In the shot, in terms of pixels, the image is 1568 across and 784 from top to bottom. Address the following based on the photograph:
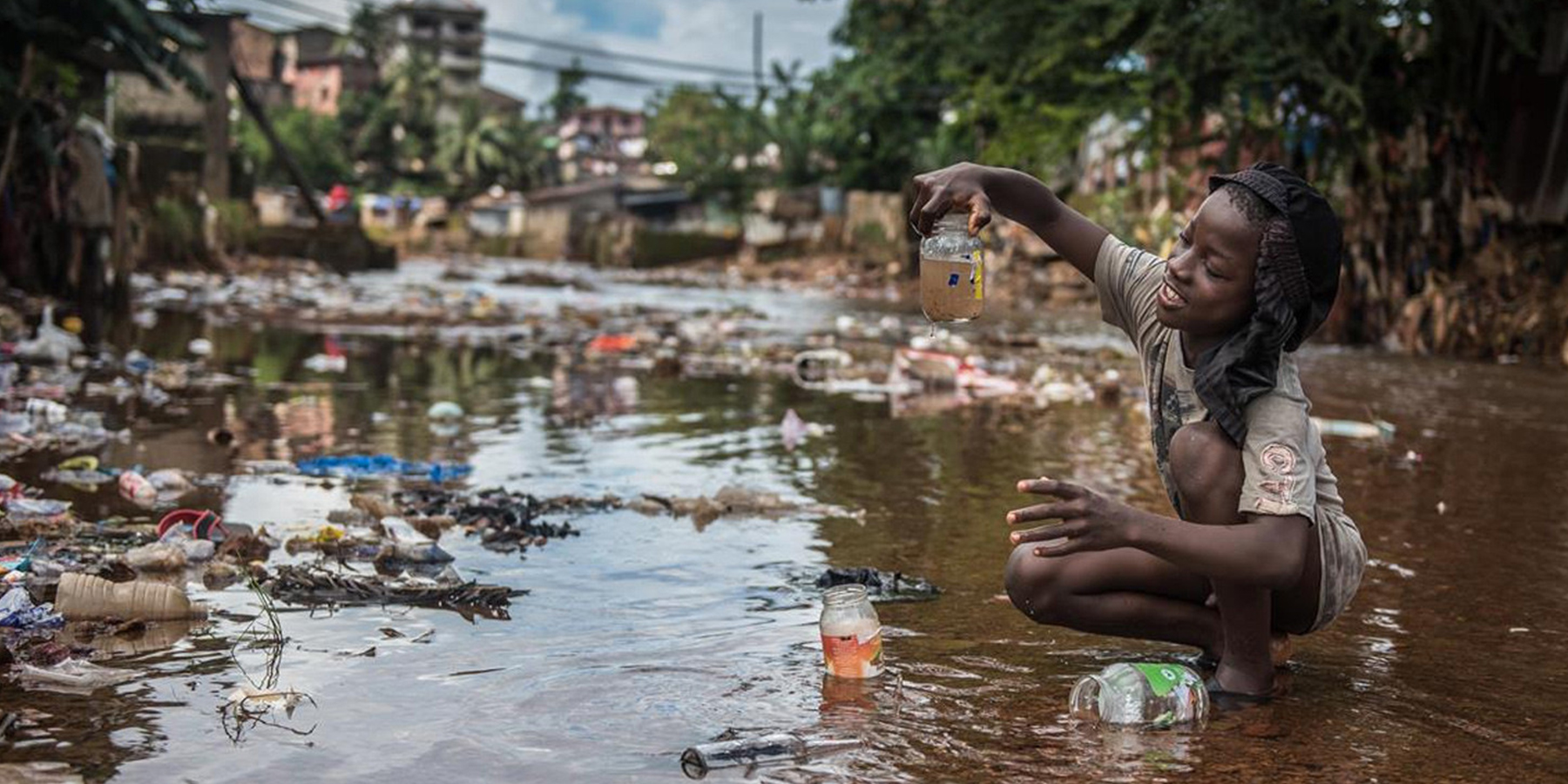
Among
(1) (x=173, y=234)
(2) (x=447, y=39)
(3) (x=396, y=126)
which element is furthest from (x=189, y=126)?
(2) (x=447, y=39)

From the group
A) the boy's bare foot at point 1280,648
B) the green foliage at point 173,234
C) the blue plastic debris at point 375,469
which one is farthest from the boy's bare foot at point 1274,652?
the green foliage at point 173,234

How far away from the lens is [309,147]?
5859 centimetres

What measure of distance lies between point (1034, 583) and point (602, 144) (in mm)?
85720

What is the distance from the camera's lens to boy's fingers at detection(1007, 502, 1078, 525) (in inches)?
91.5

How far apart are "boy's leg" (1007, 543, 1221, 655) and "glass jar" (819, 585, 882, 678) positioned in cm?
33

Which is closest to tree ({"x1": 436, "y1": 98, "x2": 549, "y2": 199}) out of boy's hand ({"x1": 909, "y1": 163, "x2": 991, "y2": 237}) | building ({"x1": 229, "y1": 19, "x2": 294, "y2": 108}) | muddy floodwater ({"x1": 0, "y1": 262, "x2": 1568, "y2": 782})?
building ({"x1": 229, "y1": 19, "x2": 294, "y2": 108})

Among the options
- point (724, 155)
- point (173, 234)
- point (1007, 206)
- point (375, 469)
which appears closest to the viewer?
point (1007, 206)

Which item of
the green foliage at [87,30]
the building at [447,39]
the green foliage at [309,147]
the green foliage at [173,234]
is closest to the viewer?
the green foliage at [87,30]

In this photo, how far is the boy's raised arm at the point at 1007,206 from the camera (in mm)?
2980

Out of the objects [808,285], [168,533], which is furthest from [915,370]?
[808,285]

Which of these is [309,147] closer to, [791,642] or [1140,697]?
[791,642]

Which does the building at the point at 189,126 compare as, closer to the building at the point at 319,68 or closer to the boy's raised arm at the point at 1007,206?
the boy's raised arm at the point at 1007,206

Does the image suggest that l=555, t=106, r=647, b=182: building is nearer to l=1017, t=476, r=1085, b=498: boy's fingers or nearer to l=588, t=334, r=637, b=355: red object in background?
l=588, t=334, r=637, b=355: red object in background

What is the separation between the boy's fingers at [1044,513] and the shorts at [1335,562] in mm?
633
